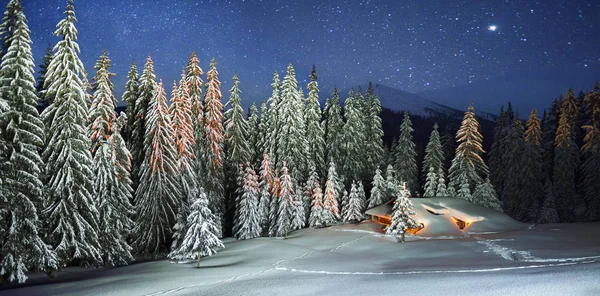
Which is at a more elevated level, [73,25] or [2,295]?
[73,25]

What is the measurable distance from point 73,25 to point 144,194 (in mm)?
15787

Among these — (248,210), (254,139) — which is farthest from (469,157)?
(248,210)

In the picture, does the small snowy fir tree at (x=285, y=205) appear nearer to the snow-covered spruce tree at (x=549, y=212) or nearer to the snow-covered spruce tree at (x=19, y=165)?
the snow-covered spruce tree at (x=19, y=165)

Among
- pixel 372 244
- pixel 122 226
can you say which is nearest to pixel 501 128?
pixel 372 244

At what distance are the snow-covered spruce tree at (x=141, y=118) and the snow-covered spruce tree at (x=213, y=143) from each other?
6999mm

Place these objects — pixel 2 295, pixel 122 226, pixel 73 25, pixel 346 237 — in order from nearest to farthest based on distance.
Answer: pixel 2 295 → pixel 73 25 → pixel 122 226 → pixel 346 237

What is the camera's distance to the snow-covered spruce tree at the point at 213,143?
44.0m

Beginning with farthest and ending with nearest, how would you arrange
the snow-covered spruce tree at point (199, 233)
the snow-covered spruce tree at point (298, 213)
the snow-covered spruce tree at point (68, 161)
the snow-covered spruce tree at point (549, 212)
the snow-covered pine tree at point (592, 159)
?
1. the snow-covered spruce tree at point (549, 212)
2. the snow-covered pine tree at point (592, 159)
3. the snow-covered spruce tree at point (298, 213)
4. the snow-covered spruce tree at point (199, 233)
5. the snow-covered spruce tree at point (68, 161)

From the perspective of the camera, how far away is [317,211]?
4884 centimetres

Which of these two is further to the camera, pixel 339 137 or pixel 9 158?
pixel 339 137

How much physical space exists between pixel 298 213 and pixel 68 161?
2818 centimetres

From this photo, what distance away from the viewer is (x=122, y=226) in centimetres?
3050

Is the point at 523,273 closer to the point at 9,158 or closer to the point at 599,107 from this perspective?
the point at 9,158

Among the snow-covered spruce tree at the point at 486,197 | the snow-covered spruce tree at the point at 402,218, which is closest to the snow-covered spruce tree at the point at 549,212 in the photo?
the snow-covered spruce tree at the point at 486,197
